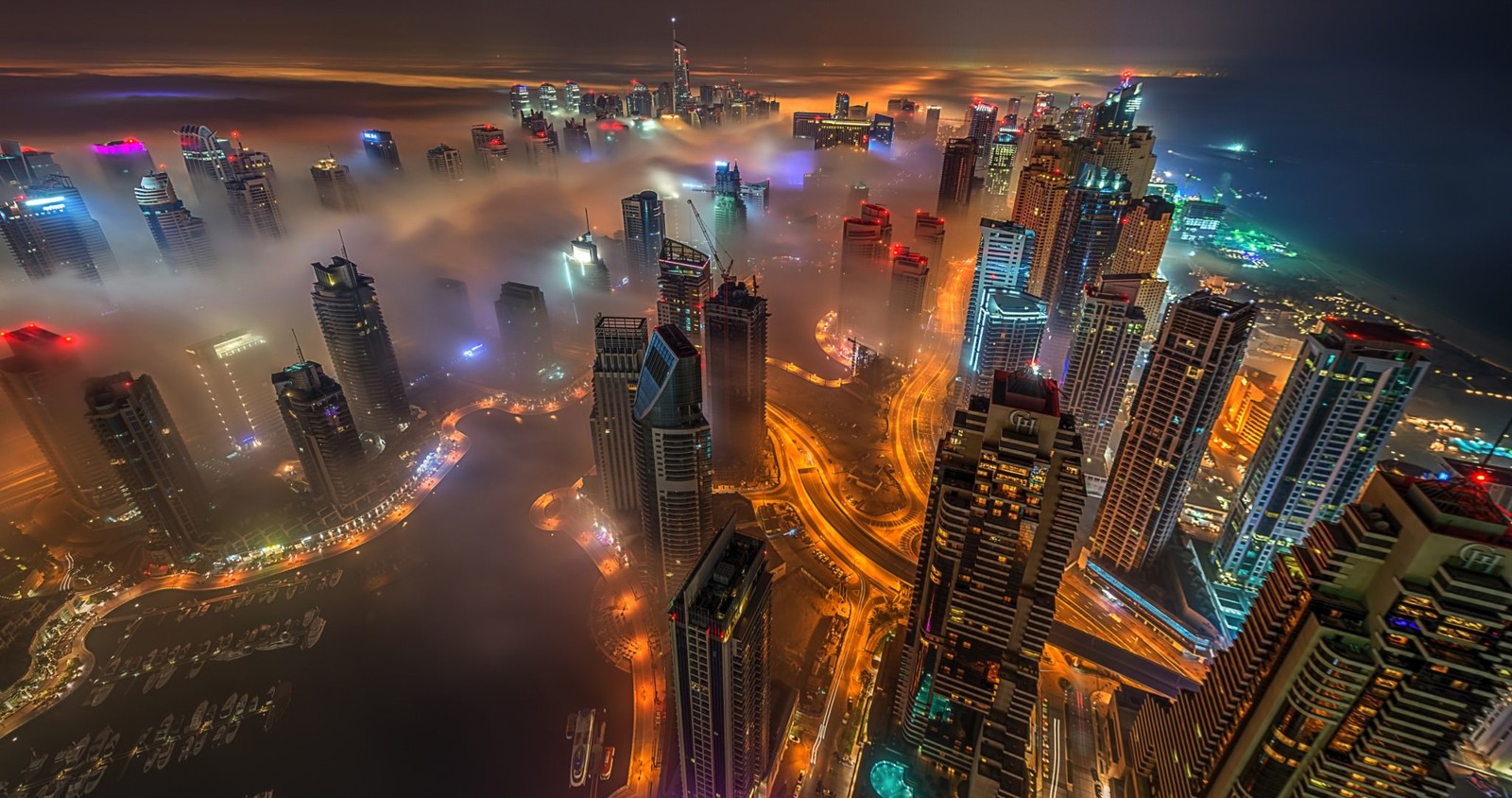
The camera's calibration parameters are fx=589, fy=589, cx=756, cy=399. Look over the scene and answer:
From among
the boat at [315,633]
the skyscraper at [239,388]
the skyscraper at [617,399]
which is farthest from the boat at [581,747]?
the skyscraper at [239,388]

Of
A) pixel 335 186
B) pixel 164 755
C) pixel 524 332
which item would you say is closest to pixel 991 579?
pixel 164 755

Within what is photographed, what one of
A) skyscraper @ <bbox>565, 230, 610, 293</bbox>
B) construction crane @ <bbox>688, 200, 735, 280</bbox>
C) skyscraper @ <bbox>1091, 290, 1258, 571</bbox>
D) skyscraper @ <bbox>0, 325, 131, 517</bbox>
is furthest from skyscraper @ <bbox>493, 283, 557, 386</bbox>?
skyscraper @ <bbox>1091, 290, 1258, 571</bbox>

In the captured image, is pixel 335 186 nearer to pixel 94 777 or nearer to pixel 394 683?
pixel 94 777

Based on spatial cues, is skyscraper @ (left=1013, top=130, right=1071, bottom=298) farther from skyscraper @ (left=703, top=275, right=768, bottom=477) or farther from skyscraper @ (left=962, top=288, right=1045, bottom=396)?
skyscraper @ (left=703, top=275, right=768, bottom=477)

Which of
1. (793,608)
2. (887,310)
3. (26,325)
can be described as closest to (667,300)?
(887,310)

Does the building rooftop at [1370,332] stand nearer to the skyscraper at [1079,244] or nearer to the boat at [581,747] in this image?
the skyscraper at [1079,244]
